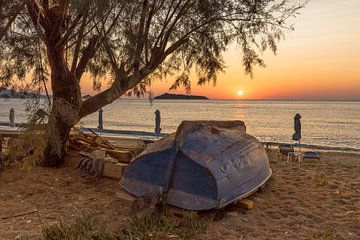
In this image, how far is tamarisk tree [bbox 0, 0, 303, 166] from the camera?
7004 mm

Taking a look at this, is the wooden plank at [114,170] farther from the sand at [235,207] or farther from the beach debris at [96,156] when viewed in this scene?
the sand at [235,207]

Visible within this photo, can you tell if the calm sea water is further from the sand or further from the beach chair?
the beach chair

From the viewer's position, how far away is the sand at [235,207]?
5160 mm

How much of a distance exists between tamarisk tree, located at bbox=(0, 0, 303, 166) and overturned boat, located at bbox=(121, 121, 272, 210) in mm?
1785

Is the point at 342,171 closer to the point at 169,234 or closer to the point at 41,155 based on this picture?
the point at 169,234

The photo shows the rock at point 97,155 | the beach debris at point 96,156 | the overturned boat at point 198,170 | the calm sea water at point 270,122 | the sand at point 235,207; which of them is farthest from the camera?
the calm sea water at point 270,122

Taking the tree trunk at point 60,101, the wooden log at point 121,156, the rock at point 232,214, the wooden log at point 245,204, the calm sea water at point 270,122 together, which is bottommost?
the calm sea water at point 270,122

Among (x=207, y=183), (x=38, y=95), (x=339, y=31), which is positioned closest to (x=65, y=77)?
(x=38, y=95)

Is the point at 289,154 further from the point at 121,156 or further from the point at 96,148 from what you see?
the point at 96,148

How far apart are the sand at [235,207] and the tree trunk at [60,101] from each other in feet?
1.79

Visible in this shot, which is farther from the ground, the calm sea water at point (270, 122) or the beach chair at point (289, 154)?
the beach chair at point (289, 154)

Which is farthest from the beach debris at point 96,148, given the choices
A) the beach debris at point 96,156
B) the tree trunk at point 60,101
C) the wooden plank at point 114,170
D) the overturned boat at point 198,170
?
the overturned boat at point 198,170

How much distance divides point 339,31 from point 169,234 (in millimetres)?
10688

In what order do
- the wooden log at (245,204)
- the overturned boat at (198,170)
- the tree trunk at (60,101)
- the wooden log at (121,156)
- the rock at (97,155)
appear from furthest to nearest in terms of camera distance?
the wooden log at (121,156), the rock at (97,155), the tree trunk at (60,101), the wooden log at (245,204), the overturned boat at (198,170)
